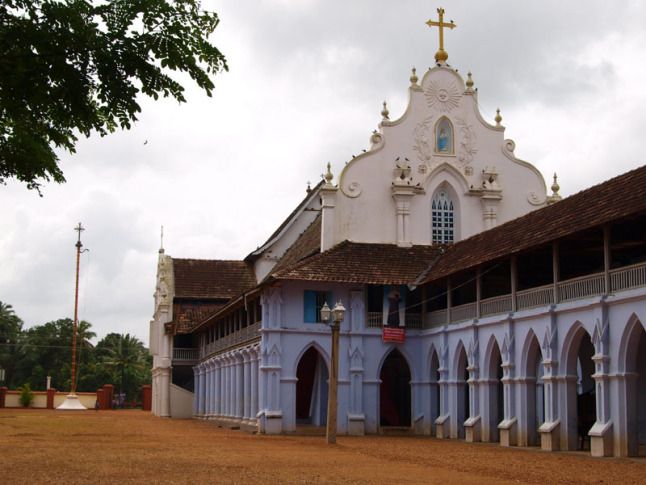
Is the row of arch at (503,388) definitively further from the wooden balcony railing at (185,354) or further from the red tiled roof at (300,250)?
the wooden balcony railing at (185,354)

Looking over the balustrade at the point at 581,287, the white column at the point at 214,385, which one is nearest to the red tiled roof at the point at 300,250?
the white column at the point at 214,385

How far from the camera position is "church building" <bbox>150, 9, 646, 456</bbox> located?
24.6 metres

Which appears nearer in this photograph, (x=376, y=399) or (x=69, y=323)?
(x=376, y=399)

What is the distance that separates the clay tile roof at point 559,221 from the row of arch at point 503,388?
8.28ft

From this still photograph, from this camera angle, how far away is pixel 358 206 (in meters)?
38.6

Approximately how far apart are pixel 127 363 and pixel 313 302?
209 feet

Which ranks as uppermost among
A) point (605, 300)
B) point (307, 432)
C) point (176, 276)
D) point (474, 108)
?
point (474, 108)

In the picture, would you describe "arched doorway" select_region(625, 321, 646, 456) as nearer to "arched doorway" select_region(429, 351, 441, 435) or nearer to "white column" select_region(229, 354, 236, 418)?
"arched doorway" select_region(429, 351, 441, 435)

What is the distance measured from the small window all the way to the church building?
2.4 inches

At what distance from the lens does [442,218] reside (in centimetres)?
3956

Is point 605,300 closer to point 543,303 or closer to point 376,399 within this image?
point 543,303

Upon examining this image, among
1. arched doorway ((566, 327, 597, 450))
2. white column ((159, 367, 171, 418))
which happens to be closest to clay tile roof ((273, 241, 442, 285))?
arched doorway ((566, 327, 597, 450))

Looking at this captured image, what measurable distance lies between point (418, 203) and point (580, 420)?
48.2ft

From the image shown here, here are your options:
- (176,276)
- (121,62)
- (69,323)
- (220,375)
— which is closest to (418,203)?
(220,375)
